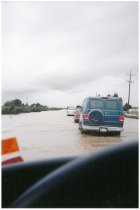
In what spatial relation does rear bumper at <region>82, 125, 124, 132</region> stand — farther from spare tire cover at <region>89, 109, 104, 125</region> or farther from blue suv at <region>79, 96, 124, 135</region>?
spare tire cover at <region>89, 109, 104, 125</region>

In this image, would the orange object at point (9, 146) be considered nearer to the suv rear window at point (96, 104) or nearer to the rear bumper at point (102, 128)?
the rear bumper at point (102, 128)

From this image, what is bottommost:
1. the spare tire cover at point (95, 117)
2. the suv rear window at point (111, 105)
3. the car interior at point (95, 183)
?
the spare tire cover at point (95, 117)

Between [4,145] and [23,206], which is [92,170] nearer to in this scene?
[23,206]

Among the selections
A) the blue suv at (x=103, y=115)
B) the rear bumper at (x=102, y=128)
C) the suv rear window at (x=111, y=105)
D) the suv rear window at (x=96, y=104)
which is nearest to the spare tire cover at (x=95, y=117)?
the blue suv at (x=103, y=115)

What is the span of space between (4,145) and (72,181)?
4.04ft

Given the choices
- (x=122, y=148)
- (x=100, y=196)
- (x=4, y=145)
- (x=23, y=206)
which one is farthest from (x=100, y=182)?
(x=4, y=145)

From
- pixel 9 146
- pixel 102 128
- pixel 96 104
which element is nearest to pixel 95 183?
pixel 9 146

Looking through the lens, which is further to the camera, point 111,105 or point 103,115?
point 111,105

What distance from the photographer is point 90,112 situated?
1583cm

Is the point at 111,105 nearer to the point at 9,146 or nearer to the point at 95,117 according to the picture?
the point at 95,117

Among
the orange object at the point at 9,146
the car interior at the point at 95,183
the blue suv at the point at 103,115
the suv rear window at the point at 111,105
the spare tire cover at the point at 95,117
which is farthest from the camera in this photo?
the suv rear window at the point at 111,105

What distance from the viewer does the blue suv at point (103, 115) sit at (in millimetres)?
16062

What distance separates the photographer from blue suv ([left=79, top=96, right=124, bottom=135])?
16.1m

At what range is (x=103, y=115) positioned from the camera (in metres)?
16.0
